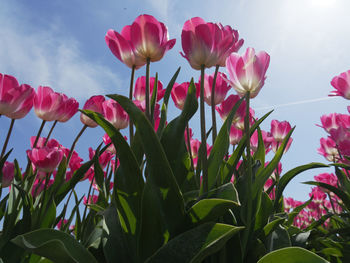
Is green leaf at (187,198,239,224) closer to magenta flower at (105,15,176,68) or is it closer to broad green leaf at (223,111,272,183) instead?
broad green leaf at (223,111,272,183)

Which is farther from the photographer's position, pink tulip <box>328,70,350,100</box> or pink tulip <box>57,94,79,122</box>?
pink tulip <box>328,70,350,100</box>

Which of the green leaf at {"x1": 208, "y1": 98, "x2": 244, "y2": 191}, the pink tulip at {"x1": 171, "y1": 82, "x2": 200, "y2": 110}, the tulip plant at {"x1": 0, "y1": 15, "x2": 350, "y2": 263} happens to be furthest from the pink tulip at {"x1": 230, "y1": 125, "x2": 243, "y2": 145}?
the green leaf at {"x1": 208, "y1": 98, "x2": 244, "y2": 191}

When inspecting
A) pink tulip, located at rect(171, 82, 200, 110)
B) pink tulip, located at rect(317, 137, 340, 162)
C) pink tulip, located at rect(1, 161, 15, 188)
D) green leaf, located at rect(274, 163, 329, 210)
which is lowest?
green leaf, located at rect(274, 163, 329, 210)

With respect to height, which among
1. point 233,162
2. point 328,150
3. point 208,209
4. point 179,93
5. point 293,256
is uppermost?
point 179,93

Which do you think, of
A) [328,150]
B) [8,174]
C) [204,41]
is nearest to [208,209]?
[204,41]

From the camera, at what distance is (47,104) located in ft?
4.19

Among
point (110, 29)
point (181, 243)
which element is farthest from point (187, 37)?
point (181, 243)

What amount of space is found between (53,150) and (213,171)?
0.75 metres

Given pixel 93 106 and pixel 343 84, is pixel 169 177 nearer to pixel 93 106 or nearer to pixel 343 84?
pixel 93 106

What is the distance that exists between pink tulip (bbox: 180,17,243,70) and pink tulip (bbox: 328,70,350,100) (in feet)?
3.42

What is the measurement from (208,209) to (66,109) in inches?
35.2

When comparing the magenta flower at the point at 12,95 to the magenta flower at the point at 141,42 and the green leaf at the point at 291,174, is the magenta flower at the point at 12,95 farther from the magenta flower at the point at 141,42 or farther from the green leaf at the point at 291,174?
the green leaf at the point at 291,174

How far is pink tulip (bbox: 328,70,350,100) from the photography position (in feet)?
5.39

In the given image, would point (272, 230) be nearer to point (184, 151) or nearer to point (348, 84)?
point (184, 151)
